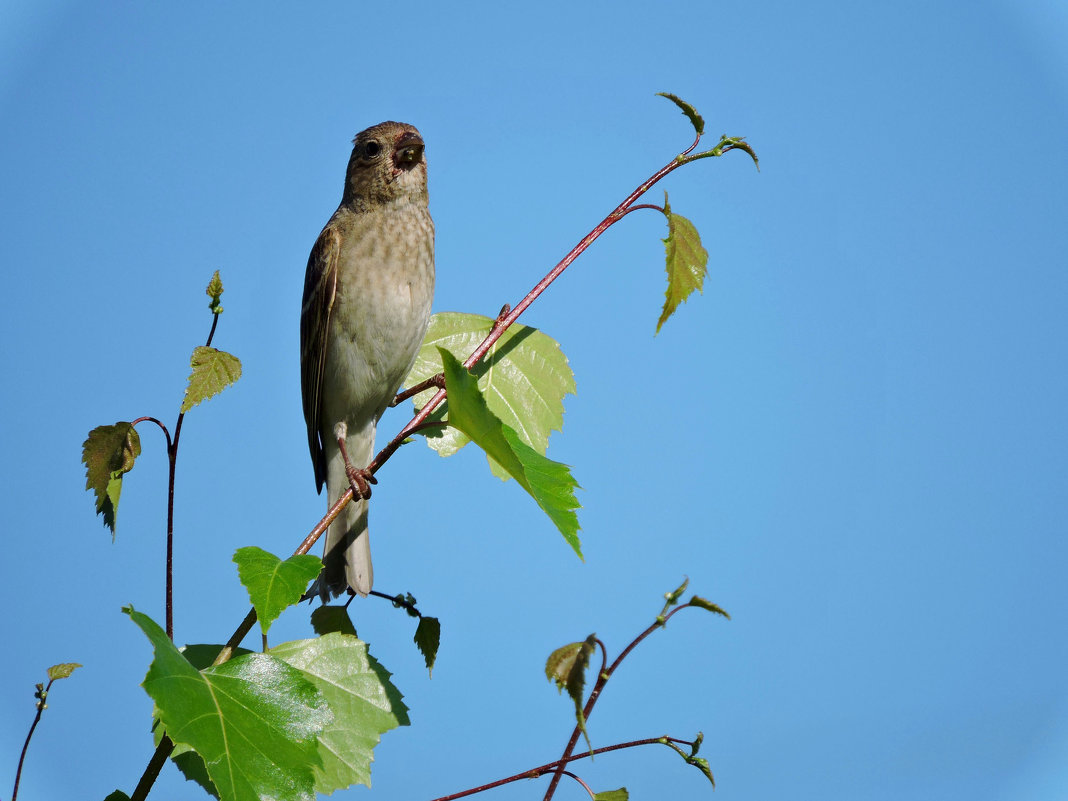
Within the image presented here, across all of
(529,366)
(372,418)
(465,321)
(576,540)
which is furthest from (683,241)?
(372,418)

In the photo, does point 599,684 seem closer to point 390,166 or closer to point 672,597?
point 672,597

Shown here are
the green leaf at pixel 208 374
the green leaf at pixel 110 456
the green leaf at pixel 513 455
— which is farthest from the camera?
the green leaf at pixel 110 456

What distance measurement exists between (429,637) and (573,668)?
0.77 meters

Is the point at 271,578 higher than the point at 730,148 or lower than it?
lower

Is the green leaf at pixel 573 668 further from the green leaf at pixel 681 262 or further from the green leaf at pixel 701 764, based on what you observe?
the green leaf at pixel 681 262

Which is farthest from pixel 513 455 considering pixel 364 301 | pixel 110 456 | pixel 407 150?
pixel 407 150

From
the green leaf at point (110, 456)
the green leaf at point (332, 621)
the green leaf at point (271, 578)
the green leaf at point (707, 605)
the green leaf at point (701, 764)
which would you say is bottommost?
the green leaf at point (701, 764)

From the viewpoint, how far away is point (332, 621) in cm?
225

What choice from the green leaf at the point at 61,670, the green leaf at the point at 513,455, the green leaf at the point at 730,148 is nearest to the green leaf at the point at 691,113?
the green leaf at the point at 730,148

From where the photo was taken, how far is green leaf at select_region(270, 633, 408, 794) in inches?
69.8

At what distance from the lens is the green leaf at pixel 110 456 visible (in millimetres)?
1997

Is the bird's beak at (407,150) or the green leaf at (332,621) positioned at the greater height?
the bird's beak at (407,150)

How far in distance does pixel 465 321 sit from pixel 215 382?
3.57 ft

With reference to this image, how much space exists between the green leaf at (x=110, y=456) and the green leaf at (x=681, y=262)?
127 centimetres
